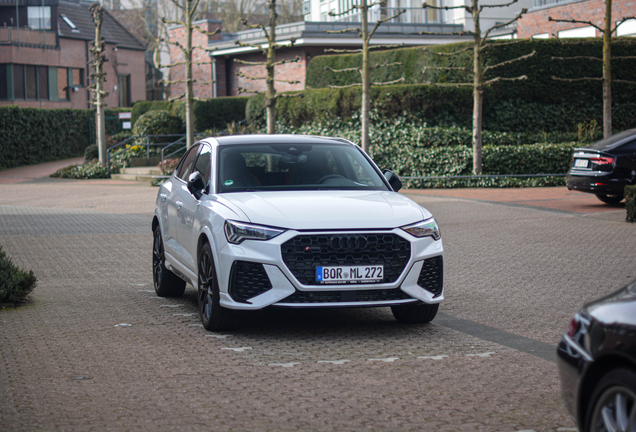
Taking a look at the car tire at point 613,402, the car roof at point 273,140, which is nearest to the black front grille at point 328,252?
the car roof at point 273,140

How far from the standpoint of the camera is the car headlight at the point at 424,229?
21.4 feet

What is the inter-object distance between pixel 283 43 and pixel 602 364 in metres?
32.0

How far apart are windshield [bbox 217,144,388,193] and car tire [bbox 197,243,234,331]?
726 mm

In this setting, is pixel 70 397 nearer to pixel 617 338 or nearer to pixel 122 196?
pixel 617 338

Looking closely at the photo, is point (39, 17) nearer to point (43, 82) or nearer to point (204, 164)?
point (43, 82)

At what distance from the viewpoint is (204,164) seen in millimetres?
7891

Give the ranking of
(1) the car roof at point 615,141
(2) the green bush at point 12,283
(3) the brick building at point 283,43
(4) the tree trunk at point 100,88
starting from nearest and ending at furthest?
(2) the green bush at point 12,283 → (1) the car roof at point 615,141 → (4) the tree trunk at point 100,88 → (3) the brick building at point 283,43

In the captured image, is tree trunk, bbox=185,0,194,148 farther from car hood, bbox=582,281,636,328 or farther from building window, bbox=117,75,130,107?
car hood, bbox=582,281,636,328

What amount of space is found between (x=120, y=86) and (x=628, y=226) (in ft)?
156

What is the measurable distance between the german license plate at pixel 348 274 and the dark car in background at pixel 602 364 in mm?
2773

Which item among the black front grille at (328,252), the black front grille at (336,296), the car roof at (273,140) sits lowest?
the black front grille at (336,296)

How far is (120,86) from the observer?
5697cm

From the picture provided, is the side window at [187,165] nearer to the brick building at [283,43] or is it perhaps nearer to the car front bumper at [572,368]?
the car front bumper at [572,368]

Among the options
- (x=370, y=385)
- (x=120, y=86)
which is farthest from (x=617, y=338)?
(x=120, y=86)
